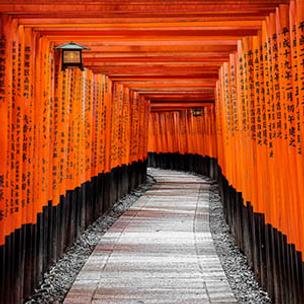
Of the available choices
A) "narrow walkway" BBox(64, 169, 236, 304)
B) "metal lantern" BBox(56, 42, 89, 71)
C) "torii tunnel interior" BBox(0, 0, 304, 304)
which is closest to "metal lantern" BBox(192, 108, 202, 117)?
"narrow walkway" BBox(64, 169, 236, 304)

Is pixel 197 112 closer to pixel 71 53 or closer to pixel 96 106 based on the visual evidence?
pixel 96 106

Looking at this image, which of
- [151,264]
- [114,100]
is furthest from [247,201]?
[114,100]

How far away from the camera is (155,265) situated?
7.27 metres

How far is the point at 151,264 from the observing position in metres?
7.33

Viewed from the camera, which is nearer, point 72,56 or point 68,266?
point 72,56

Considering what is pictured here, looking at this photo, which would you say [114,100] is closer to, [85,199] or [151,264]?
[85,199]

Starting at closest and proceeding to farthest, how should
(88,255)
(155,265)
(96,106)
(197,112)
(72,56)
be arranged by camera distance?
(72,56), (155,265), (88,255), (96,106), (197,112)

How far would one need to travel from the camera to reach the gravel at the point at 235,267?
5.95 m

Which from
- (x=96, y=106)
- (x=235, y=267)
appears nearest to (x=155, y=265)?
(x=235, y=267)

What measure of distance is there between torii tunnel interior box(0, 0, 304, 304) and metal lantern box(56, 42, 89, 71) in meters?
0.13

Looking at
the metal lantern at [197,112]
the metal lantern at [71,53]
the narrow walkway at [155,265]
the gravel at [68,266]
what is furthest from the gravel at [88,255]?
the metal lantern at [197,112]

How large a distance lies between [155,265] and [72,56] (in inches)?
125

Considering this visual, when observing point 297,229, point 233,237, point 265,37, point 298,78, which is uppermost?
point 265,37

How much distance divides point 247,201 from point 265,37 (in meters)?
2.67
